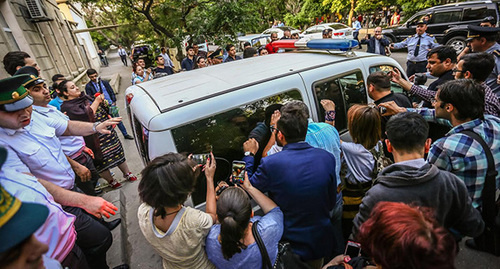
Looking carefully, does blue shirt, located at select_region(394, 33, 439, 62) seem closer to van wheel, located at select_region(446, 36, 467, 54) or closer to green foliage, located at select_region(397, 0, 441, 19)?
van wheel, located at select_region(446, 36, 467, 54)

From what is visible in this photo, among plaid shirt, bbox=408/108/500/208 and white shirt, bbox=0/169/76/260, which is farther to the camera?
plaid shirt, bbox=408/108/500/208

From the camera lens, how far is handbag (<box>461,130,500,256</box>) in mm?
1670

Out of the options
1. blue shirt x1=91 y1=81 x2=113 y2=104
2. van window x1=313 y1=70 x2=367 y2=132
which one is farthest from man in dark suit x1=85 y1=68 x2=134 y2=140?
van window x1=313 y1=70 x2=367 y2=132

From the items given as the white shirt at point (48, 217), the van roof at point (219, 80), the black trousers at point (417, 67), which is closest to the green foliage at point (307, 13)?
the black trousers at point (417, 67)

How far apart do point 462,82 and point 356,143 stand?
916 millimetres

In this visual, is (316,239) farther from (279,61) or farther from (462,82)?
(279,61)

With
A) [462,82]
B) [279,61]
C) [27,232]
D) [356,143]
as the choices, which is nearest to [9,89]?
[27,232]

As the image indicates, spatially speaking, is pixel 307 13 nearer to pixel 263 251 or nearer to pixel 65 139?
pixel 65 139

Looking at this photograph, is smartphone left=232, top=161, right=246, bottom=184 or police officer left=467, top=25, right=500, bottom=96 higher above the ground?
police officer left=467, top=25, right=500, bottom=96

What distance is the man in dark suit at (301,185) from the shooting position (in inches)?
63.6

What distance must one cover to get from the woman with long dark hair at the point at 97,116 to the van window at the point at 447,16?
44.2ft

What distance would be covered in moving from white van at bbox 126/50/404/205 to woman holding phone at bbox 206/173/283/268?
61 cm

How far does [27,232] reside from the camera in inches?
28.8

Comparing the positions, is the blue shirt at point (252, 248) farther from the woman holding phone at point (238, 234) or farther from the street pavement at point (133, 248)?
the street pavement at point (133, 248)
